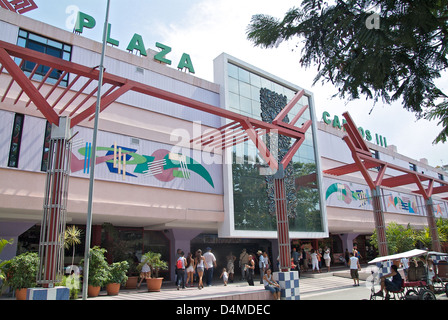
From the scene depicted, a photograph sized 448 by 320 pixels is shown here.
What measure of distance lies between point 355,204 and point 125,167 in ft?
68.1

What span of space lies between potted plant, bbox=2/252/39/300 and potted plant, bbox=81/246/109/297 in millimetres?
1932

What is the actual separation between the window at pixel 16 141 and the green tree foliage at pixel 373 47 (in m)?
11.8

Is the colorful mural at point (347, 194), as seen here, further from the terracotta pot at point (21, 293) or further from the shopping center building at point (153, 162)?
the terracotta pot at point (21, 293)

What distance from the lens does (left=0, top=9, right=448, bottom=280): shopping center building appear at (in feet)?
47.9

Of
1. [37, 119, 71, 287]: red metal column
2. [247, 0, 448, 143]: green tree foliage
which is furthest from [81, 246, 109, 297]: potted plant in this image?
[247, 0, 448, 143]: green tree foliage

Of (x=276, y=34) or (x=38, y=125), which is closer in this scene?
(x=276, y=34)

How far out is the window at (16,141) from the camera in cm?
1409

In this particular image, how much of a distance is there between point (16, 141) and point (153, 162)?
19.5 feet

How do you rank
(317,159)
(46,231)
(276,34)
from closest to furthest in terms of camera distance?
1. (276,34)
2. (46,231)
3. (317,159)

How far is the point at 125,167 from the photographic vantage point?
55.3ft

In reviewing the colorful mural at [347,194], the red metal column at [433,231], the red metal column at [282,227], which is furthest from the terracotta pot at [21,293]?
the red metal column at [433,231]

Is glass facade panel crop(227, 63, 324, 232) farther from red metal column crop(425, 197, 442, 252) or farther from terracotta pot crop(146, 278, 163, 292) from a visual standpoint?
red metal column crop(425, 197, 442, 252)
